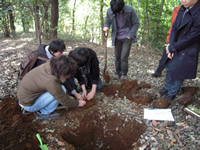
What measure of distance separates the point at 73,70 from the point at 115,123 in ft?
4.18

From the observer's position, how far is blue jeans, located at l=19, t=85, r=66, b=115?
84.8 inches

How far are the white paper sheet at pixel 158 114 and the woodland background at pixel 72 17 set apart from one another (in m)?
3.63

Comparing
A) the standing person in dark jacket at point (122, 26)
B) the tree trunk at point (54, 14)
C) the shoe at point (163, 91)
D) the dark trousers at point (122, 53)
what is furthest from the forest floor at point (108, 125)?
the tree trunk at point (54, 14)

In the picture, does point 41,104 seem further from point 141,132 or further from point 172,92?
point 172,92

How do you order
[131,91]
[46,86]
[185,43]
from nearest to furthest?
[46,86]
[185,43]
[131,91]

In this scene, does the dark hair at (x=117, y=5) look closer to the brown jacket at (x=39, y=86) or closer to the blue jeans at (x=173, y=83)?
the blue jeans at (x=173, y=83)

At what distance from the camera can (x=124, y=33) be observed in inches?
130

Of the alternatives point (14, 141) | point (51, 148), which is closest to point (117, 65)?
point (51, 148)

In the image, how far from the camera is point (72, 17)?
491 inches

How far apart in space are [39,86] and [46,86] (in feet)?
0.45

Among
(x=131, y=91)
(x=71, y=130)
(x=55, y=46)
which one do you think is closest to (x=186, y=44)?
(x=131, y=91)

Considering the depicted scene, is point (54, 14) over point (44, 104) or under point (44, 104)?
over

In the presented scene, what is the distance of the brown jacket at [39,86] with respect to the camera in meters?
1.79

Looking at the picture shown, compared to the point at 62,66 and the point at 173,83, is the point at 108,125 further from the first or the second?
the point at 173,83
